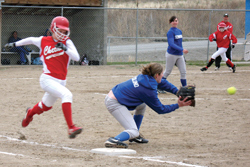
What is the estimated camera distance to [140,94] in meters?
5.65

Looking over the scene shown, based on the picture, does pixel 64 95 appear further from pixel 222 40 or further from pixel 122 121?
pixel 222 40

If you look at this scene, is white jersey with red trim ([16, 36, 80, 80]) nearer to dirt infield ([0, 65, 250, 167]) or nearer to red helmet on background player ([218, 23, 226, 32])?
dirt infield ([0, 65, 250, 167])

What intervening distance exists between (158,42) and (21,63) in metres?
14.0

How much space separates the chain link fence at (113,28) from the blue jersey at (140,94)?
36.8 ft

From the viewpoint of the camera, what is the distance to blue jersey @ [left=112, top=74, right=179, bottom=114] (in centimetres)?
562

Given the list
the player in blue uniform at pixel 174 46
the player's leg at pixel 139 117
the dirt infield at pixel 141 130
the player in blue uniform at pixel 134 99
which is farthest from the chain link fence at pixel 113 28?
the player in blue uniform at pixel 134 99

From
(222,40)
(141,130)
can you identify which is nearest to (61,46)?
(141,130)

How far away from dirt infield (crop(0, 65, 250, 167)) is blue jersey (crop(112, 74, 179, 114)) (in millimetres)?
638

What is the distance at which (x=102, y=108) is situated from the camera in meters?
8.83

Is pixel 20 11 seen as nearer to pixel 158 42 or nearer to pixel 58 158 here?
pixel 158 42

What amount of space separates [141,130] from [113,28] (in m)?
25.2

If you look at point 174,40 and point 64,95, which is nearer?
point 64,95

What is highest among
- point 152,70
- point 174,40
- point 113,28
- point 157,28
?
point 152,70

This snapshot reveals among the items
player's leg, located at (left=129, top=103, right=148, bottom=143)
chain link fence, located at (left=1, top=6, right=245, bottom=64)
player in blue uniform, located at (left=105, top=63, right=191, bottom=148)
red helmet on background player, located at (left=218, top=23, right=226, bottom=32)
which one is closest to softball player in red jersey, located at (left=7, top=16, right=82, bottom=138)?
player in blue uniform, located at (left=105, top=63, right=191, bottom=148)
